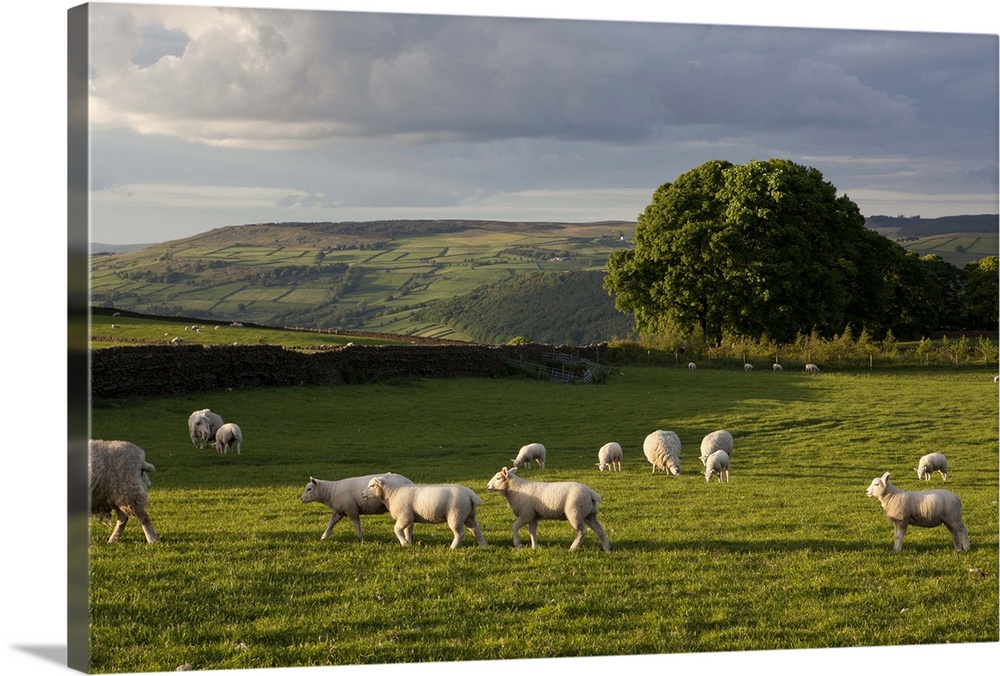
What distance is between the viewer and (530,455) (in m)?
20.0

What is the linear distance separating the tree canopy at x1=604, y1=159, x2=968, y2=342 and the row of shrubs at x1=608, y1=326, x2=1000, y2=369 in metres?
0.73

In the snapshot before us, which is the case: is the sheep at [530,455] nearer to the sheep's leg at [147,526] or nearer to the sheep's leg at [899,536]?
the sheep's leg at [899,536]

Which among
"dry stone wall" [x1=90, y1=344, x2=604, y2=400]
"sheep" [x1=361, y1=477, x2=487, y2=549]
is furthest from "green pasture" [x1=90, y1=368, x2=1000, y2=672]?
"dry stone wall" [x1=90, y1=344, x2=604, y2=400]

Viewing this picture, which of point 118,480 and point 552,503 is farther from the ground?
point 118,480

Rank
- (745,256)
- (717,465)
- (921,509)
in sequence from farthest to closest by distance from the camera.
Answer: (745,256) < (717,465) < (921,509)

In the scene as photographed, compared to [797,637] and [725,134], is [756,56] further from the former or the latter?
[797,637]

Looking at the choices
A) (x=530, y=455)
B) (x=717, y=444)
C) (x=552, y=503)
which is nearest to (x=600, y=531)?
(x=552, y=503)

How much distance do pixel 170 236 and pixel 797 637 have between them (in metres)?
7.95

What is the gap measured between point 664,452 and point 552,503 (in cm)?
851

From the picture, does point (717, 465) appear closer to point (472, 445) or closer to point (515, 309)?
point (472, 445)

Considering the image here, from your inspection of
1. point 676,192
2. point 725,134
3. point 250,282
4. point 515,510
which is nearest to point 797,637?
point 515,510

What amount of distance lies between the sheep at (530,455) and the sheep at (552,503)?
8.60 meters

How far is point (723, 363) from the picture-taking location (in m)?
41.0

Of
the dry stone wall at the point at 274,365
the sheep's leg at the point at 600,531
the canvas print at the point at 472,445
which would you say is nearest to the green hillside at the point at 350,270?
the canvas print at the point at 472,445
